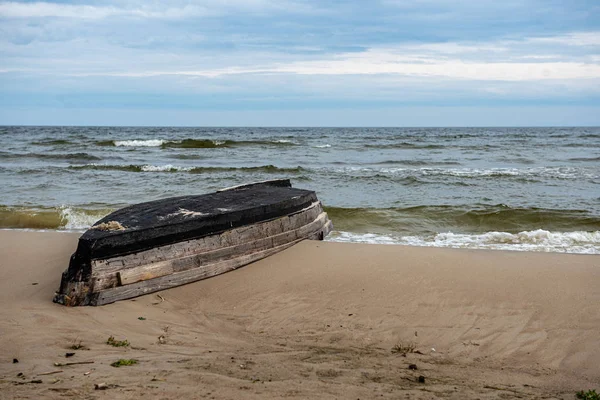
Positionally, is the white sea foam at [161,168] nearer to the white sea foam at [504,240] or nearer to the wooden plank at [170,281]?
the white sea foam at [504,240]

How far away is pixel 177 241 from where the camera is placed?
5352 mm

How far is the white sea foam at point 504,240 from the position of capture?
768 centimetres

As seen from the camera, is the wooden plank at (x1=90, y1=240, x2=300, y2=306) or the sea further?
the sea

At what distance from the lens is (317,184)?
1480 cm

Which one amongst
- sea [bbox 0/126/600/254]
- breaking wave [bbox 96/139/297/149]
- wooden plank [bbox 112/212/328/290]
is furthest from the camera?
breaking wave [bbox 96/139/297/149]

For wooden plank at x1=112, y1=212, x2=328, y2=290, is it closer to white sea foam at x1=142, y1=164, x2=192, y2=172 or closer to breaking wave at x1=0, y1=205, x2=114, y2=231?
breaking wave at x1=0, y1=205, x2=114, y2=231

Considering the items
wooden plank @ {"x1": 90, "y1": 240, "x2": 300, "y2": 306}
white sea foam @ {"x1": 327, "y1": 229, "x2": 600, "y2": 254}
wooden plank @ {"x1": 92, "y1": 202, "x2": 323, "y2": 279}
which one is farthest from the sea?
wooden plank @ {"x1": 90, "y1": 240, "x2": 300, "y2": 306}

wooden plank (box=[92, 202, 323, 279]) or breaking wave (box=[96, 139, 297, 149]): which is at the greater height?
breaking wave (box=[96, 139, 297, 149])

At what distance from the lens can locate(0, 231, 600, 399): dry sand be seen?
316cm

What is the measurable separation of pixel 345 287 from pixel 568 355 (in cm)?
207

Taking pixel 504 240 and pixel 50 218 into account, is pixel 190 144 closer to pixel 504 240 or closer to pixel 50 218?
pixel 50 218

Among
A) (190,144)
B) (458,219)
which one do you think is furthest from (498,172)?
(190,144)

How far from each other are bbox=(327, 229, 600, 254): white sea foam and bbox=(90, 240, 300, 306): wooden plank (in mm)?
2454

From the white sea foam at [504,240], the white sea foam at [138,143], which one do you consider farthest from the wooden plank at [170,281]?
the white sea foam at [138,143]
